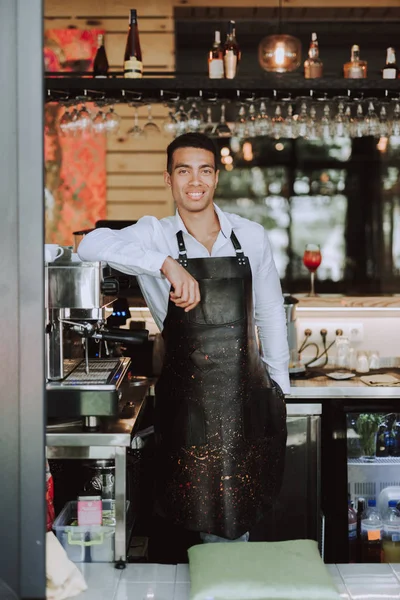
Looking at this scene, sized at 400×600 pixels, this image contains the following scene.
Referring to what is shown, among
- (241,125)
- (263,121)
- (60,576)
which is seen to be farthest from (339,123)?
(60,576)

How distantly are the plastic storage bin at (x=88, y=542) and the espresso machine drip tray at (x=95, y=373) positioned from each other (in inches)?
19.6

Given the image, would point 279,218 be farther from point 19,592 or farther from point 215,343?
point 19,592

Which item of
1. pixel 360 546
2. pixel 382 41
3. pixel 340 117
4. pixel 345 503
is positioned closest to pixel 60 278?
pixel 345 503

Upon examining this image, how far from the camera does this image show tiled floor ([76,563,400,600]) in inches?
98.0

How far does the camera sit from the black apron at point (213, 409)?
281 centimetres

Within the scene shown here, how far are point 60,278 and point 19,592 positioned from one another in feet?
4.73

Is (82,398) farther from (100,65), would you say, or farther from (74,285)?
(100,65)

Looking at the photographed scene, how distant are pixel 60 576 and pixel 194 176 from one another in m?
1.38

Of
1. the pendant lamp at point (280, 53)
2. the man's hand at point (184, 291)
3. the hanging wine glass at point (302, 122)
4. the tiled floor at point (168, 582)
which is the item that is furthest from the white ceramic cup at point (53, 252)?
the pendant lamp at point (280, 53)

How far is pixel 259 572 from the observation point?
236 cm

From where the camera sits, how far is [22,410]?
1.20m

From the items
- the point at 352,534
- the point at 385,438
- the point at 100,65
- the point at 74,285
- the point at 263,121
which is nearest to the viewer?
the point at 74,285

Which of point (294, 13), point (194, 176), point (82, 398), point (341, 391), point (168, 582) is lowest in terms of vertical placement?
point (168, 582)

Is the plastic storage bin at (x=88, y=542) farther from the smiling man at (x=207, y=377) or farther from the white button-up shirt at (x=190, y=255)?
the white button-up shirt at (x=190, y=255)
